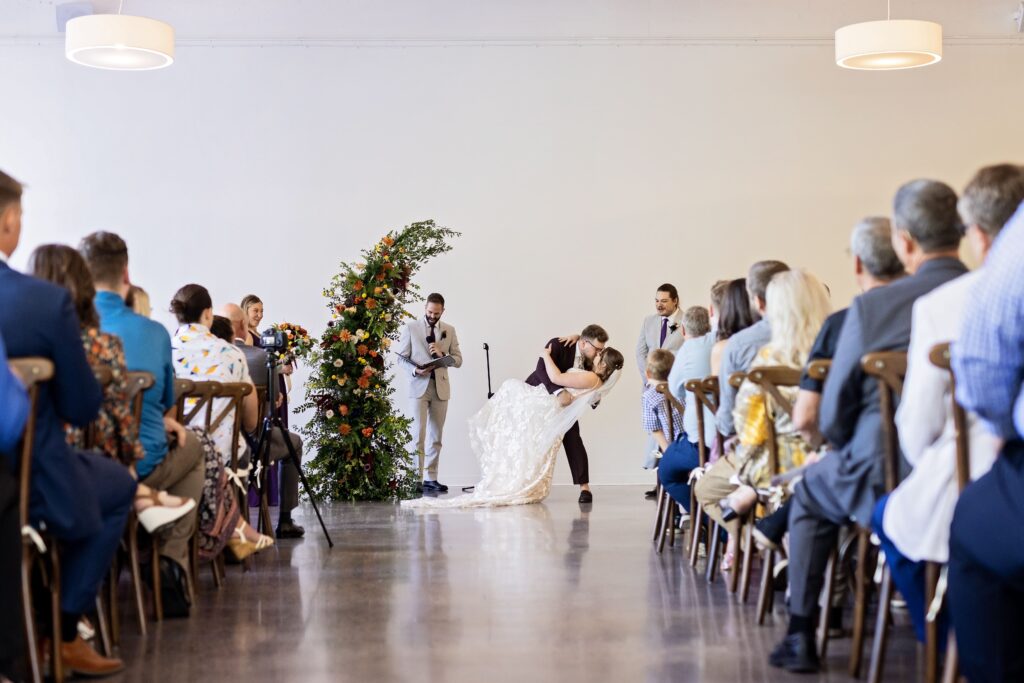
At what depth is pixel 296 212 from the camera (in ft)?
35.6

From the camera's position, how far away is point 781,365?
387 cm

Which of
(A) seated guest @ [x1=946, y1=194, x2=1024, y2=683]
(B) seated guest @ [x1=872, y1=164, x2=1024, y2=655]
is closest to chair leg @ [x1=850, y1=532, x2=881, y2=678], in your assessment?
(B) seated guest @ [x1=872, y1=164, x2=1024, y2=655]

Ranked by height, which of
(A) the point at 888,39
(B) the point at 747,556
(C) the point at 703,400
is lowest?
(B) the point at 747,556

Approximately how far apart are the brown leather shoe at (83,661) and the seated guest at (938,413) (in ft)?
6.80

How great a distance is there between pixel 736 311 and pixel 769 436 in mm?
1105

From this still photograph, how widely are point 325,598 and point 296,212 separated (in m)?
6.68

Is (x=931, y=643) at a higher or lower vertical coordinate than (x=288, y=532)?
higher

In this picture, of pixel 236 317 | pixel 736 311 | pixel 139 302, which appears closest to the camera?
pixel 139 302

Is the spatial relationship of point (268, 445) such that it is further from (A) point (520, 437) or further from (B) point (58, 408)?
(B) point (58, 408)

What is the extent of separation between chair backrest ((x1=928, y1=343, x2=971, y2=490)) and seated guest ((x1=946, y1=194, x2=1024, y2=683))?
0.22 metres

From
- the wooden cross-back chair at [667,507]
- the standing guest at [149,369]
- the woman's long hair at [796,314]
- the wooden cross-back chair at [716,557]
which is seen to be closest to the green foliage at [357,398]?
the wooden cross-back chair at [667,507]

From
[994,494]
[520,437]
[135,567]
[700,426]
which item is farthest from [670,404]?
[994,494]

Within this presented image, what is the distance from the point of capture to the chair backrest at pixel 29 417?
106 inches

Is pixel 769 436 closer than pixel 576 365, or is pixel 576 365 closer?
pixel 769 436
